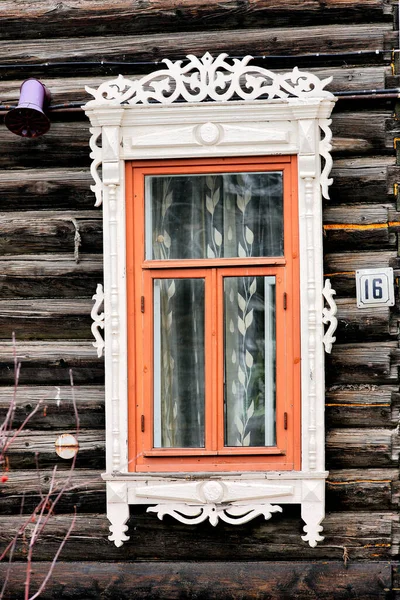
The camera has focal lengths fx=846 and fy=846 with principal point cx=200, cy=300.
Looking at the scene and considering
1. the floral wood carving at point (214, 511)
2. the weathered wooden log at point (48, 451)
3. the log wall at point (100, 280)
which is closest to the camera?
the floral wood carving at point (214, 511)

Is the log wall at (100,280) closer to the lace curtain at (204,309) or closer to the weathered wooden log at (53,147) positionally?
the weathered wooden log at (53,147)

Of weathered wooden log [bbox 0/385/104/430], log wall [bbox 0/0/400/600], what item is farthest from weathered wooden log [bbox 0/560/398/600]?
weathered wooden log [bbox 0/385/104/430]

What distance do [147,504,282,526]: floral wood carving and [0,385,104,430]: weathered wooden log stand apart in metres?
0.55

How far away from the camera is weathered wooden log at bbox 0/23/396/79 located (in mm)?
4371

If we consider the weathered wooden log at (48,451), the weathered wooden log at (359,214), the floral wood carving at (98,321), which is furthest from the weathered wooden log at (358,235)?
the weathered wooden log at (48,451)

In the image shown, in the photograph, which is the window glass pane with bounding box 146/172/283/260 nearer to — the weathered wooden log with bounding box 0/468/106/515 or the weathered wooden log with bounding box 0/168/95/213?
the weathered wooden log with bounding box 0/168/95/213

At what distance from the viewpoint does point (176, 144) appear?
14.0 ft

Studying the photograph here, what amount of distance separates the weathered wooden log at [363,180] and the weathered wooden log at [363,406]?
0.96 m

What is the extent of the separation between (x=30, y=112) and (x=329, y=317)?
1.81 metres

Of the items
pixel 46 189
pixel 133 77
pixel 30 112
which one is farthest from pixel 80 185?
pixel 133 77

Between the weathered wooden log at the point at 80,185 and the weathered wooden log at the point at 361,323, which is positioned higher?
the weathered wooden log at the point at 80,185

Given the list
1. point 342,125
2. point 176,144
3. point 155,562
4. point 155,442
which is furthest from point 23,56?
point 155,562

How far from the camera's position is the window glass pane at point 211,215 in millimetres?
4336

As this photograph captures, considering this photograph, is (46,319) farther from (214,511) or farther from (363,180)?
(363,180)
